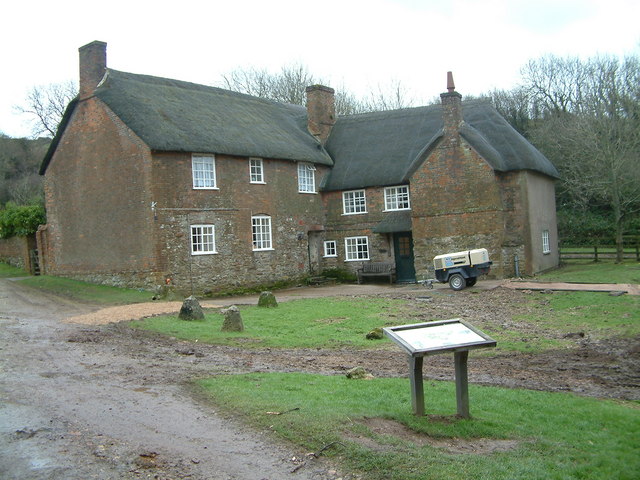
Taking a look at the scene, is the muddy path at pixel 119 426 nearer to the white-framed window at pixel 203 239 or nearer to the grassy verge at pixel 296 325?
the grassy verge at pixel 296 325

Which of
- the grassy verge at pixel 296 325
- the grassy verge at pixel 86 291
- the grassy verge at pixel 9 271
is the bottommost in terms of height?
the grassy verge at pixel 296 325

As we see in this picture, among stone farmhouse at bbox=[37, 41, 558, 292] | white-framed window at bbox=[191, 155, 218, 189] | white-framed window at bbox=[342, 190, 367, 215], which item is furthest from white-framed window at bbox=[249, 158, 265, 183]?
white-framed window at bbox=[342, 190, 367, 215]

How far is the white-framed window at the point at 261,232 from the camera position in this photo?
102 ft

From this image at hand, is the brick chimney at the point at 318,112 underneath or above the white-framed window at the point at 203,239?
above

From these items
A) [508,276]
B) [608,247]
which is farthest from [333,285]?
[608,247]

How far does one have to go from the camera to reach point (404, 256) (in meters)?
33.8

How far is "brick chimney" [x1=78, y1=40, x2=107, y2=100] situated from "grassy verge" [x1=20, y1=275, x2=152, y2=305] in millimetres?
8630

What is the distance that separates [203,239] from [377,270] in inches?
375

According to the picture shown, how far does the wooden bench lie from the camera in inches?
1291

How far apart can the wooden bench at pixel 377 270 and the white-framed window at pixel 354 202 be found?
3.19 m

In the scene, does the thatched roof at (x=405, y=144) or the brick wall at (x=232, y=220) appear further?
the thatched roof at (x=405, y=144)

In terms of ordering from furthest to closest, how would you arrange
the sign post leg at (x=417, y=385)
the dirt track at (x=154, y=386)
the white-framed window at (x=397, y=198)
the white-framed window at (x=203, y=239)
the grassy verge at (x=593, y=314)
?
1. the white-framed window at (x=397, y=198)
2. the white-framed window at (x=203, y=239)
3. the grassy verge at (x=593, y=314)
4. the sign post leg at (x=417, y=385)
5. the dirt track at (x=154, y=386)

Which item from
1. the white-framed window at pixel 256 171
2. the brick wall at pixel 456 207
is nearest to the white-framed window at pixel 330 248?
the brick wall at pixel 456 207

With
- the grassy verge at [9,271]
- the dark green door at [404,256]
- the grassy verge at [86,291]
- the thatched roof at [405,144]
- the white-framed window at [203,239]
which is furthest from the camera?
the grassy verge at [9,271]
